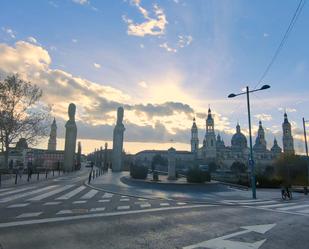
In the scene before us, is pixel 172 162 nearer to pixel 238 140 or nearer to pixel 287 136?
pixel 287 136

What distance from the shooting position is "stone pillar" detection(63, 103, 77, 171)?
5134 centimetres

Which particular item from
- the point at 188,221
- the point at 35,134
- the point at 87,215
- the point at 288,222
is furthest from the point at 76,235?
the point at 35,134

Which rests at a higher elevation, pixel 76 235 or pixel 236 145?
pixel 236 145

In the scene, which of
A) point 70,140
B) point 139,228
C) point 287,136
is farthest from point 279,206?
point 287,136

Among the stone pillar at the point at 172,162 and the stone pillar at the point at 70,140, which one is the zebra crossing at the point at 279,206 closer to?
the stone pillar at the point at 172,162

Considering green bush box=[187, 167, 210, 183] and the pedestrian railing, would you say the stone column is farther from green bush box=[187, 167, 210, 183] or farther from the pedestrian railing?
the pedestrian railing

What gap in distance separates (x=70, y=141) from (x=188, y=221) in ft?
142

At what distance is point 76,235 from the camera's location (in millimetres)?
8367

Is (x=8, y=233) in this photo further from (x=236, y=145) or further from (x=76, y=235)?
(x=236, y=145)

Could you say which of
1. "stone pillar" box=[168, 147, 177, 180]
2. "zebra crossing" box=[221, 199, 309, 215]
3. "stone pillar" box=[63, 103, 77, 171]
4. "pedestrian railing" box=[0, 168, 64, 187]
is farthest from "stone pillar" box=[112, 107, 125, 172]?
"zebra crossing" box=[221, 199, 309, 215]

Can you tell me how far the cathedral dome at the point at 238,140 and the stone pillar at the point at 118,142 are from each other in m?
121

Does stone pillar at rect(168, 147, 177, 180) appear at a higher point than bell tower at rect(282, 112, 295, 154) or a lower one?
lower

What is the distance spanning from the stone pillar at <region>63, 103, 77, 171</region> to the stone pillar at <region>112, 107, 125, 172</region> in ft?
21.4

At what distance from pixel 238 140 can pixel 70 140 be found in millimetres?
128616
